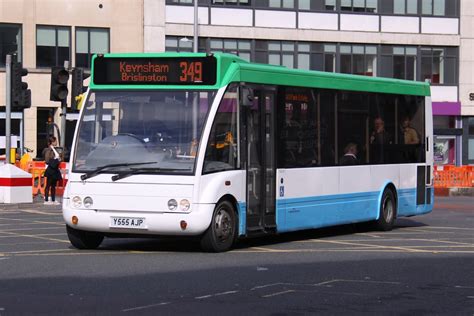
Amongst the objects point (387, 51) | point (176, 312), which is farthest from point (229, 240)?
point (387, 51)

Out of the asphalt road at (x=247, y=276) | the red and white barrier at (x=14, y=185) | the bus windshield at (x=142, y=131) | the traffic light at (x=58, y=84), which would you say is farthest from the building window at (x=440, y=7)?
the bus windshield at (x=142, y=131)

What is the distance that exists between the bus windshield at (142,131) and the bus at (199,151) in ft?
0.05

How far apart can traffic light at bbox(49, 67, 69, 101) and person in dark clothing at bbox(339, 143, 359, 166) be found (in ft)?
34.1

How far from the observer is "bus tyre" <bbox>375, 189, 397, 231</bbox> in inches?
747

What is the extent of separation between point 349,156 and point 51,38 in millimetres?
33330

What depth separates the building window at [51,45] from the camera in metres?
49.1

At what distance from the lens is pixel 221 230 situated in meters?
14.5

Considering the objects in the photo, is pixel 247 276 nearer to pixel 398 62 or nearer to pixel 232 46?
pixel 232 46

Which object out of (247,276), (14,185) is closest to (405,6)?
(14,185)

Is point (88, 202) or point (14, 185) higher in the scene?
point (88, 202)

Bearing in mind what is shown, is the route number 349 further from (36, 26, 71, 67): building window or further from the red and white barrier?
(36, 26, 71, 67): building window

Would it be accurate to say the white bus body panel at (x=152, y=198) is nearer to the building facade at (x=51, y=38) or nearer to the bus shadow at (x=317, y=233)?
A: the bus shadow at (x=317, y=233)

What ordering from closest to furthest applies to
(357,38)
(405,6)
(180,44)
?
(180,44) → (357,38) → (405,6)

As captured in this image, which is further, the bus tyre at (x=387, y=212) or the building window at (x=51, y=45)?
the building window at (x=51, y=45)
